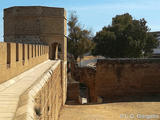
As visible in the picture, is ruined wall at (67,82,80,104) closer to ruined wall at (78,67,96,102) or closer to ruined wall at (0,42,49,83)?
ruined wall at (78,67,96,102)

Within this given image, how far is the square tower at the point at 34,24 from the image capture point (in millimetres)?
14680

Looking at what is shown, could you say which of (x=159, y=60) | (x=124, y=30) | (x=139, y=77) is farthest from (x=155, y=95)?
(x=124, y=30)

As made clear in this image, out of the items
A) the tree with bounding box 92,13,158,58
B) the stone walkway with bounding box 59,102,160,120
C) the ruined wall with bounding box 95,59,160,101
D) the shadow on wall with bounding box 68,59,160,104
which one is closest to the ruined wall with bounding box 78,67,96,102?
the shadow on wall with bounding box 68,59,160,104

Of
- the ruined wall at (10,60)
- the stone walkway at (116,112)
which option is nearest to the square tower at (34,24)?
the stone walkway at (116,112)

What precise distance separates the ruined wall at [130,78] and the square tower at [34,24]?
18.0 ft

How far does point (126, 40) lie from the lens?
2748cm

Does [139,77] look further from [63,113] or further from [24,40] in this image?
[24,40]

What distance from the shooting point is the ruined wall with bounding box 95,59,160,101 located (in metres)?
17.2

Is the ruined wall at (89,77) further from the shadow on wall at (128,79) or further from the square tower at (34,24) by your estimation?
the square tower at (34,24)

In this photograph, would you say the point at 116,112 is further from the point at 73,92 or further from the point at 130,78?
the point at 73,92

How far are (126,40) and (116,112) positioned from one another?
1660 centimetres

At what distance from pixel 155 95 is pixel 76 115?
823cm

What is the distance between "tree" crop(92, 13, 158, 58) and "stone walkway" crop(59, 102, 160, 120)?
1406 cm

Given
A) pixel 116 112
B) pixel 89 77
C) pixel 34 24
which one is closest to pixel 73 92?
pixel 89 77
